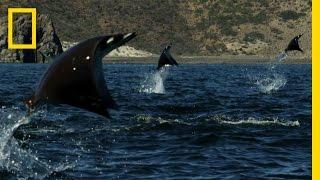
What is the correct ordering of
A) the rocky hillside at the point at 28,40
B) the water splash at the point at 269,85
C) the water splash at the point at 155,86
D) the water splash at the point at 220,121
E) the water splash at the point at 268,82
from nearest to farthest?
the water splash at the point at 220,121, the water splash at the point at 155,86, the water splash at the point at 269,85, the water splash at the point at 268,82, the rocky hillside at the point at 28,40

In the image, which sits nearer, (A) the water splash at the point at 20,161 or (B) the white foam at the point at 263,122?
(A) the water splash at the point at 20,161

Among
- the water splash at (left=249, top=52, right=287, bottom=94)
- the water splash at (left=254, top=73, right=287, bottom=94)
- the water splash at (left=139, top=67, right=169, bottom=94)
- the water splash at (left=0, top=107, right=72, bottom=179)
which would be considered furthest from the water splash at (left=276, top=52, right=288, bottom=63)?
the water splash at (left=0, top=107, right=72, bottom=179)

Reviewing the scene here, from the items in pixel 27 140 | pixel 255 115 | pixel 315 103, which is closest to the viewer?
pixel 315 103

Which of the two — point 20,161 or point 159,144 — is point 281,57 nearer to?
point 159,144

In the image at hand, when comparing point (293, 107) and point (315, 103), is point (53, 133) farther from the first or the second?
point (315, 103)

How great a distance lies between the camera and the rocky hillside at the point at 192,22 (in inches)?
5728

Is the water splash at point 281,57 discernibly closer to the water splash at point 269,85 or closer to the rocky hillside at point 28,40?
the rocky hillside at point 28,40

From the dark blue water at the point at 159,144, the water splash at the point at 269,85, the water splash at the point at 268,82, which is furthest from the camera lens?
the water splash at the point at 268,82

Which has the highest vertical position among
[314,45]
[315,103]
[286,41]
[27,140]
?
[286,41]

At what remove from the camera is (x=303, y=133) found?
2064 cm

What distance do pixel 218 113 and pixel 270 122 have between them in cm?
391

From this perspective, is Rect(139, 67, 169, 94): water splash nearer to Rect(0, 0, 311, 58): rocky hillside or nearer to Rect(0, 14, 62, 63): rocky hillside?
Rect(0, 14, 62, 63): rocky hillside

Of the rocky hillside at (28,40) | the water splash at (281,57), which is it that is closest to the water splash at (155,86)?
the rocky hillside at (28,40)

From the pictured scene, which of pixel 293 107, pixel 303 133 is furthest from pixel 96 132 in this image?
pixel 293 107
